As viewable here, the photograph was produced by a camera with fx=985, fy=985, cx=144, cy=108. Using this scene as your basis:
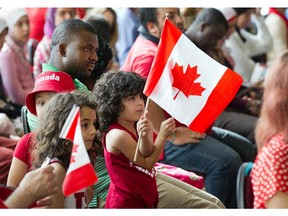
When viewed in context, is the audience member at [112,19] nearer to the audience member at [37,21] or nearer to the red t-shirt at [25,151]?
the audience member at [37,21]


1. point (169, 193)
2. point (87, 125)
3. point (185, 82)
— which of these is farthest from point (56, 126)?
point (169, 193)

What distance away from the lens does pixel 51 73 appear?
16.9 feet

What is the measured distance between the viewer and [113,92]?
5.01m

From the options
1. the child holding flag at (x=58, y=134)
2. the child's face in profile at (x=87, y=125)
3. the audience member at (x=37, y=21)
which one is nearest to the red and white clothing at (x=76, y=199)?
the child holding flag at (x=58, y=134)

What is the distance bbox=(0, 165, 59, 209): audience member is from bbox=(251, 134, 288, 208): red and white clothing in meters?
1.03

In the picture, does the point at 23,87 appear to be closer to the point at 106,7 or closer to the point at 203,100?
the point at 106,7

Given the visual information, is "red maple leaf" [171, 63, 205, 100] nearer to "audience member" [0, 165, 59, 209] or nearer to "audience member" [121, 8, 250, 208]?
"audience member" [0, 165, 59, 209]

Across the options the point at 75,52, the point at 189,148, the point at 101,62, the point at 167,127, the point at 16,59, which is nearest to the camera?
the point at 167,127

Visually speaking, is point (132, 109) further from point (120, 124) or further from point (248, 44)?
point (248, 44)

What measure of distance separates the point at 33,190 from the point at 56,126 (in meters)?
0.59

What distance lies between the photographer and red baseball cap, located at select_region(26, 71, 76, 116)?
5.05 m

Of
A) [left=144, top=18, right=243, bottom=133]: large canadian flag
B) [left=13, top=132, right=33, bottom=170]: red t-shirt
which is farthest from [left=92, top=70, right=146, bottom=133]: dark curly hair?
[left=13, top=132, right=33, bottom=170]: red t-shirt

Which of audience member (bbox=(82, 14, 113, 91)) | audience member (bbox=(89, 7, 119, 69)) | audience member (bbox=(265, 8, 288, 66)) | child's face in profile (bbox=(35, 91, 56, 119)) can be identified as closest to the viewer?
child's face in profile (bbox=(35, 91, 56, 119))

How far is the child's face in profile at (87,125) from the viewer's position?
4.49m
